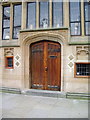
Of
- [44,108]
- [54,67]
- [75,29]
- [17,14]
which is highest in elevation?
[17,14]

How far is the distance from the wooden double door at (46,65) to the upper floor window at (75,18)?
3.16ft

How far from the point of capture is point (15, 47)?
7.36 m

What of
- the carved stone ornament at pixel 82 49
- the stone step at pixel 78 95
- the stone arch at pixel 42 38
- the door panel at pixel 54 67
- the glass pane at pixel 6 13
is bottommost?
the stone step at pixel 78 95

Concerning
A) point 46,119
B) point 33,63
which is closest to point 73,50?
point 33,63

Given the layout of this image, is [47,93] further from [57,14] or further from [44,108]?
[57,14]

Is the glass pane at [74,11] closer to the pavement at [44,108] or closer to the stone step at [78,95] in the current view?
→ the stone step at [78,95]

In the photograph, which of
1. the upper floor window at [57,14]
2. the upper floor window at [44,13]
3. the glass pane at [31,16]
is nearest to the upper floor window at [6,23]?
the glass pane at [31,16]

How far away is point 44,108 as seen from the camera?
505 cm

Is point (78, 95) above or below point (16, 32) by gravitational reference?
below

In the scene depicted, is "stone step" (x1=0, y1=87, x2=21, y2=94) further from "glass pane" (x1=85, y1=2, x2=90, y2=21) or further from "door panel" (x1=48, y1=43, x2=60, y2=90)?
"glass pane" (x1=85, y1=2, x2=90, y2=21)

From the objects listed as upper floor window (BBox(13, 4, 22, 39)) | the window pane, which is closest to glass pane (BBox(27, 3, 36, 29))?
upper floor window (BBox(13, 4, 22, 39))

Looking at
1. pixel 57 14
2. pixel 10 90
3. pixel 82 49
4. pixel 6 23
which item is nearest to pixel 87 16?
pixel 57 14

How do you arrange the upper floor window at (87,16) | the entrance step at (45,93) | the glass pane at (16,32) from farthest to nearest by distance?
the glass pane at (16,32)
the upper floor window at (87,16)
the entrance step at (45,93)

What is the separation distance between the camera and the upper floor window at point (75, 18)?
21.9 ft
